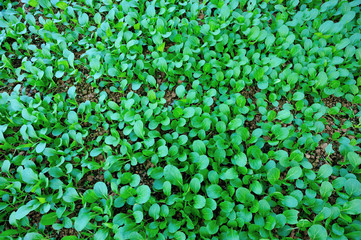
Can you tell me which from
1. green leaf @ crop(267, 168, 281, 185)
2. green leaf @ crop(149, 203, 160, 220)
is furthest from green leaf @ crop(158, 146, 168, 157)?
green leaf @ crop(267, 168, 281, 185)

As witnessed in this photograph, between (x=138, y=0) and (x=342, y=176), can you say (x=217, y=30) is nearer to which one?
(x=138, y=0)

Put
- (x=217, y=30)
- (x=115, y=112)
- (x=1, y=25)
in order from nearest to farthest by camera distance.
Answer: (x=115, y=112)
(x=217, y=30)
(x=1, y=25)

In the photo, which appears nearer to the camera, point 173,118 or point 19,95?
point 173,118

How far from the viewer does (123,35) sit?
2.50 meters

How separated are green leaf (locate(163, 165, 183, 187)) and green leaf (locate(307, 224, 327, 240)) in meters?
0.97

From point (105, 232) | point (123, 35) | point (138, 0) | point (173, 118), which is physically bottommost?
point (105, 232)

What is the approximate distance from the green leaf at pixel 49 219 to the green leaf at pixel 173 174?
0.92 meters

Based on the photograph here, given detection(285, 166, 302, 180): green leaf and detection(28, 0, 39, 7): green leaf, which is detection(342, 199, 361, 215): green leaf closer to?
detection(285, 166, 302, 180): green leaf

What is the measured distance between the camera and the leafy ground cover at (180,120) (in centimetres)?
168

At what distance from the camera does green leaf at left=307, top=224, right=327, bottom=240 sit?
149 centimetres

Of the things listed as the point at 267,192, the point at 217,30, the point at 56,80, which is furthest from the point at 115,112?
the point at 267,192

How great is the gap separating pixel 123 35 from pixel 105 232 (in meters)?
2.00

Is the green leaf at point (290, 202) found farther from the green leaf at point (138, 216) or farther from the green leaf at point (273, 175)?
the green leaf at point (138, 216)

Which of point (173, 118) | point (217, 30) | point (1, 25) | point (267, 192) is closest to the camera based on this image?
point (267, 192)
